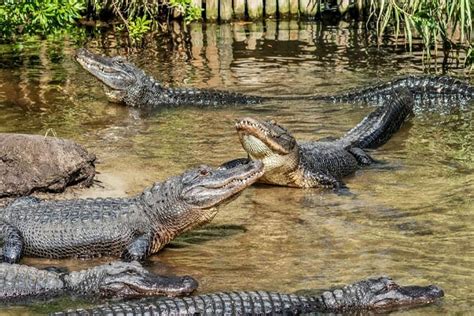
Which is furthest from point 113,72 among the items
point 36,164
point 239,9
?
point 239,9

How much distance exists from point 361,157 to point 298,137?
1.14 meters

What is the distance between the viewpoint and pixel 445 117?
11.4 m

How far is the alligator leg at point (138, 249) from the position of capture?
6773mm

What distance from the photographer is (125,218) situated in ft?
22.9

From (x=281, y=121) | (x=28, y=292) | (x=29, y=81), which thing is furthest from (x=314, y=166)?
(x=29, y=81)

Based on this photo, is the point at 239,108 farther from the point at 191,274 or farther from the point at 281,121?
the point at 191,274

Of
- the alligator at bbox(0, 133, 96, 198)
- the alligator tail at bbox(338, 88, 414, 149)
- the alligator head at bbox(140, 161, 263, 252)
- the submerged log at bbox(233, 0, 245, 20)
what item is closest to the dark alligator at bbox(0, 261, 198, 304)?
the alligator head at bbox(140, 161, 263, 252)

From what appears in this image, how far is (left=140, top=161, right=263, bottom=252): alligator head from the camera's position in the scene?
6883 mm

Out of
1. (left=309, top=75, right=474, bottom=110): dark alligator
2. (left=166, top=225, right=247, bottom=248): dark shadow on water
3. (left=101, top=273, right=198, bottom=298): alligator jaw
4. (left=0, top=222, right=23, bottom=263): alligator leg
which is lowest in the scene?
(left=166, top=225, right=247, bottom=248): dark shadow on water

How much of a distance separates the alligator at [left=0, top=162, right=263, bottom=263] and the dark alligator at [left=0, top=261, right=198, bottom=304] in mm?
578

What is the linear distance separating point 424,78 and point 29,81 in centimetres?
511

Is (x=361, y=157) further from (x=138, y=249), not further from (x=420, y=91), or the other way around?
(x=138, y=249)

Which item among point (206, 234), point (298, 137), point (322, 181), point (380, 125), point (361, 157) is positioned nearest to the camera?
point (206, 234)

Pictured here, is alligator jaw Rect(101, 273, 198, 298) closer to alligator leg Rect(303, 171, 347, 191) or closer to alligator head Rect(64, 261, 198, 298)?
alligator head Rect(64, 261, 198, 298)
